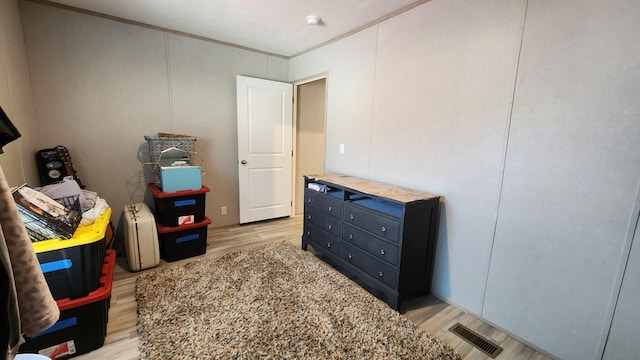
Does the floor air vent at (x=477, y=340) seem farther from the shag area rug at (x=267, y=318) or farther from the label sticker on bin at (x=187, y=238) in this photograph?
the label sticker on bin at (x=187, y=238)

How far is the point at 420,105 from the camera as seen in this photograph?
2338 mm

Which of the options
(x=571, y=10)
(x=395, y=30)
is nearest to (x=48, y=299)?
(x=571, y=10)

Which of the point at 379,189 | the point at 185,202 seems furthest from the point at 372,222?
the point at 185,202

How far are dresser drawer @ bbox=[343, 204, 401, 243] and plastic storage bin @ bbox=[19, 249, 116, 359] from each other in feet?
5.91

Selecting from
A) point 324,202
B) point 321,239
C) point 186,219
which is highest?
point 324,202

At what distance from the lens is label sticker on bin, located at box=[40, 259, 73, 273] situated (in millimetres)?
1453

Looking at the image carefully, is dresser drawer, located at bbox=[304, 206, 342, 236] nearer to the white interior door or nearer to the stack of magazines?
the white interior door

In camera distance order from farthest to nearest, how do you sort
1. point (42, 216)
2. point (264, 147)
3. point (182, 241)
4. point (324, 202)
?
point (264, 147) < point (182, 241) < point (324, 202) < point (42, 216)

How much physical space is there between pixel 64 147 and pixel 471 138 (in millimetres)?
3682

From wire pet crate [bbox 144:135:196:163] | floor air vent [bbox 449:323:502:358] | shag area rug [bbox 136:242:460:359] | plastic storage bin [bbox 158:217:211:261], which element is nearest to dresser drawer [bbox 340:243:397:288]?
shag area rug [bbox 136:242:460:359]

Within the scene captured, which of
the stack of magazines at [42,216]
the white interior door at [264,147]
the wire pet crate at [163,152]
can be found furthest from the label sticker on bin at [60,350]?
the white interior door at [264,147]

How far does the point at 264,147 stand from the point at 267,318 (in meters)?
2.48

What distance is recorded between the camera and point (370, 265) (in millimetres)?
2293

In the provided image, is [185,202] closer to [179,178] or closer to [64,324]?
[179,178]
